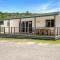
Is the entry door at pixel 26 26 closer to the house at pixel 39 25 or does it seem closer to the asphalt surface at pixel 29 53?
the house at pixel 39 25

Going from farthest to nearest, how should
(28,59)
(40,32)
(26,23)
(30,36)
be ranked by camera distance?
1. (26,23)
2. (40,32)
3. (30,36)
4. (28,59)

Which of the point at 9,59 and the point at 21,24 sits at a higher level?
the point at 21,24

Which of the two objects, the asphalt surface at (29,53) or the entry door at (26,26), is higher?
the entry door at (26,26)

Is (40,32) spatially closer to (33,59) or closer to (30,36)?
(30,36)

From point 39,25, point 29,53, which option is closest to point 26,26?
point 39,25

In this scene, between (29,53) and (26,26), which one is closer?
(29,53)

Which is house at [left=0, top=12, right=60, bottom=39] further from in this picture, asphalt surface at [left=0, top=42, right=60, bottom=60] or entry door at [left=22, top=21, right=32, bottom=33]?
asphalt surface at [left=0, top=42, right=60, bottom=60]

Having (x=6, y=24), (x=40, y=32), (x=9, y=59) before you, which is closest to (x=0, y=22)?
(x=6, y=24)

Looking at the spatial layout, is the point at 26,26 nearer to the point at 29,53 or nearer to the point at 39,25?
the point at 39,25

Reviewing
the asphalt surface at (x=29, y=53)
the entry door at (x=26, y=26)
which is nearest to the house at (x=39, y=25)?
the entry door at (x=26, y=26)

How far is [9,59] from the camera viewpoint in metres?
9.62

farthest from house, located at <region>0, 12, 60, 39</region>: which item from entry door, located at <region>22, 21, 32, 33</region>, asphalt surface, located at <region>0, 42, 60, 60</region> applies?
asphalt surface, located at <region>0, 42, 60, 60</region>

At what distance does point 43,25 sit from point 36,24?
137 cm

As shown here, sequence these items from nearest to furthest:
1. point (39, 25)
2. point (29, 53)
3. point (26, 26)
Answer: point (29, 53), point (39, 25), point (26, 26)
